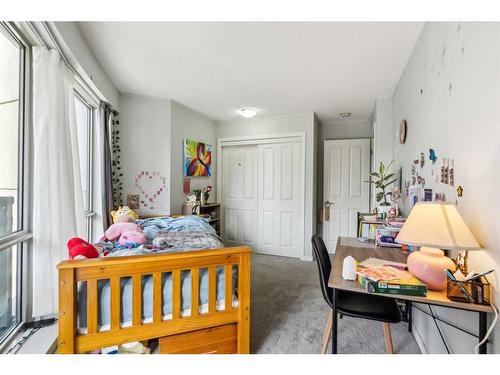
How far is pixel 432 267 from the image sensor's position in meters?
1.00

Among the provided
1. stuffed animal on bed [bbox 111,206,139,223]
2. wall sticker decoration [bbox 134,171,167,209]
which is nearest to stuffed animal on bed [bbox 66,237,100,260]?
stuffed animal on bed [bbox 111,206,139,223]

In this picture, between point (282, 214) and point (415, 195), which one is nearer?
point (415, 195)

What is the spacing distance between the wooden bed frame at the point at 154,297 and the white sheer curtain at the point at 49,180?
52 cm

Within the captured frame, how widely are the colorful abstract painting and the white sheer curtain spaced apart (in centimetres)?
183

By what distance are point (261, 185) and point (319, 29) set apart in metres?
2.59

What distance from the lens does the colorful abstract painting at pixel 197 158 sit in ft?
11.2

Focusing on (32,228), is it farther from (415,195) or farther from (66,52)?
(415,195)

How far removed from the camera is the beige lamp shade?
875mm

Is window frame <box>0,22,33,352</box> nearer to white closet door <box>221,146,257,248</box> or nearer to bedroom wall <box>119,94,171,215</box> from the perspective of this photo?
bedroom wall <box>119,94,171,215</box>

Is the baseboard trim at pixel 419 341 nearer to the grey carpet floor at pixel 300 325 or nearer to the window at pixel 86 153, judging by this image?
the grey carpet floor at pixel 300 325

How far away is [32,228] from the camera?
57.0 inches

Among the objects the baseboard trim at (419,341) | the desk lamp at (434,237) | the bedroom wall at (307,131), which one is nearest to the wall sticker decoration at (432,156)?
the desk lamp at (434,237)

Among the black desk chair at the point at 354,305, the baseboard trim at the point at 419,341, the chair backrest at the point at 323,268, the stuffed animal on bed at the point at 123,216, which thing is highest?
the stuffed animal on bed at the point at 123,216
